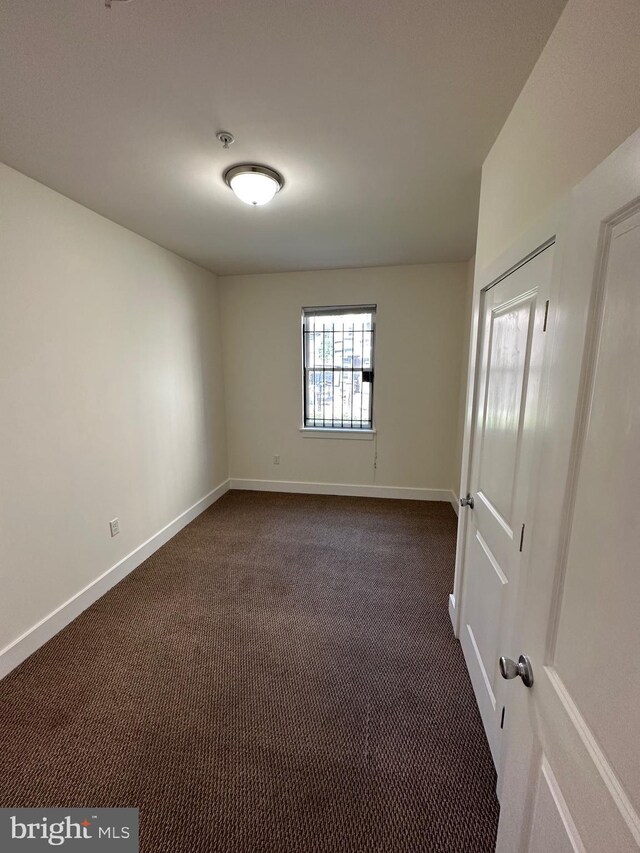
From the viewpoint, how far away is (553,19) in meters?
0.98

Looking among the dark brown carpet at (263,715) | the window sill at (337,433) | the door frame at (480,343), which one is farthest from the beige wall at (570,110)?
the window sill at (337,433)

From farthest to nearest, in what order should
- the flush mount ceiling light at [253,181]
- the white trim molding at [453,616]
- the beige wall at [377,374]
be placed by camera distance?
1. the beige wall at [377,374]
2. the white trim molding at [453,616]
3. the flush mount ceiling light at [253,181]

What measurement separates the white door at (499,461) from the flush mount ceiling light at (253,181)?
1.23 m

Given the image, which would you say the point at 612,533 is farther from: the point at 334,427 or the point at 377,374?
the point at 334,427

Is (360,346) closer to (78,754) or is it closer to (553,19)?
(553,19)

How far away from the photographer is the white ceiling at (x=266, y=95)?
997mm

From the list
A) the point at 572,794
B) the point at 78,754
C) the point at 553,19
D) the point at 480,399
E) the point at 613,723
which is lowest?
the point at 78,754

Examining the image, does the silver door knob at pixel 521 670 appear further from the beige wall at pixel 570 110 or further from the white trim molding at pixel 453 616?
the white trim molding at pixel 453 616

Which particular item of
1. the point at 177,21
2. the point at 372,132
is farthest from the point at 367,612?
the point at 177,21

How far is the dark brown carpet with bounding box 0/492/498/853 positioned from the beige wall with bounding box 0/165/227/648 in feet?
1.49

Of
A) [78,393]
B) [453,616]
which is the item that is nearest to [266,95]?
[78,393]

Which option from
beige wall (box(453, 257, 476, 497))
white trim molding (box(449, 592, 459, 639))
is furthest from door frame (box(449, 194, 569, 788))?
beige wall (box(453, 257, 476, 497))

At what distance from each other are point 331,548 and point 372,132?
2.75 m

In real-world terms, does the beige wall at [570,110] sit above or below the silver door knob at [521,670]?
above
